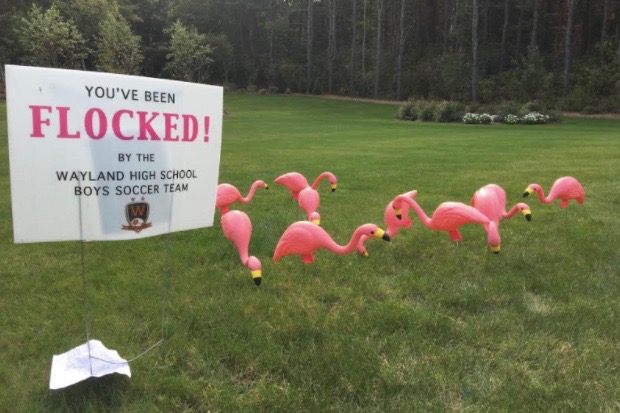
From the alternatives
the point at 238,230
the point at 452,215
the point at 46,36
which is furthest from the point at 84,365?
the point at 46,36

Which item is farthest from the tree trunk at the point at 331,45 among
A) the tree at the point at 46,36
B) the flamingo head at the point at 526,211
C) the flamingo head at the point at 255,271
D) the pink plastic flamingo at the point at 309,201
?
the flamingo head at the point at 255,271

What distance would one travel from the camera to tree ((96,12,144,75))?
35750 millimetres

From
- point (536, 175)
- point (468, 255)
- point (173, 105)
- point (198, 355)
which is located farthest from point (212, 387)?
point (536, 175)

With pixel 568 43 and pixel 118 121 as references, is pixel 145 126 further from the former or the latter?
pixel 568 43

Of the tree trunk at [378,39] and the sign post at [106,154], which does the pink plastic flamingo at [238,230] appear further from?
the tree trunk at [378,39]

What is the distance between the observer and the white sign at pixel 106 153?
7.83 ft

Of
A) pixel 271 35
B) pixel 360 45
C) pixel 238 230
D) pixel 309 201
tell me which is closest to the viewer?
pixel 238 230

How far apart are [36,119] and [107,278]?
2.20m

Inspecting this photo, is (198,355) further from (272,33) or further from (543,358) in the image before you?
(272,33)

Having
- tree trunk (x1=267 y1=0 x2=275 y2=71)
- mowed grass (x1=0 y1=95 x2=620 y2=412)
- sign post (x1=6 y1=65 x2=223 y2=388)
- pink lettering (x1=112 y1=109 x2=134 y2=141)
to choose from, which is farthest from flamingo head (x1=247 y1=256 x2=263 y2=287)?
tree trunk (x1=267 y1=0 x2=275 y2=71)

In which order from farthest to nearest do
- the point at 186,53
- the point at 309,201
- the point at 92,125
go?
the point at 186,53, the point at 309,201, the point at 92,125

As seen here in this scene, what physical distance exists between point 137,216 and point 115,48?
3778 centimetres

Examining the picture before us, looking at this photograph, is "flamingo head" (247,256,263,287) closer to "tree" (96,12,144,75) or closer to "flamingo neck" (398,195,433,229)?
"flamingo neck" (398,195,433,229)

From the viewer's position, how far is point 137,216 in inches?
107
